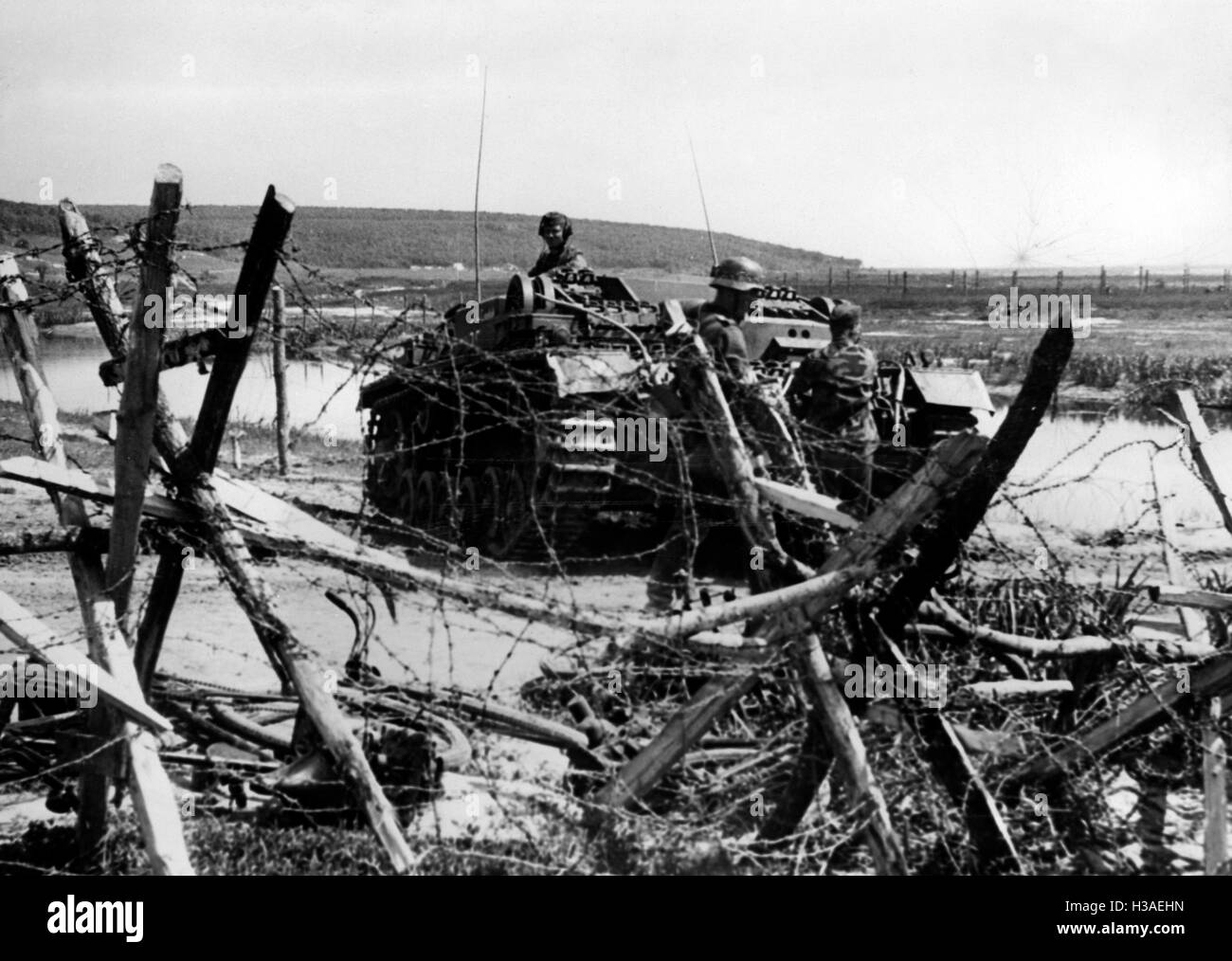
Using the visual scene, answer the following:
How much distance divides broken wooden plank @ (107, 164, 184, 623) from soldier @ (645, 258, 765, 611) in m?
1.61

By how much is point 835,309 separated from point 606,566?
363cm

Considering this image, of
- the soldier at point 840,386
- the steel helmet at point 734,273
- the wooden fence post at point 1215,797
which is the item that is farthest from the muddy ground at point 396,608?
the steel helmet at point 734,273

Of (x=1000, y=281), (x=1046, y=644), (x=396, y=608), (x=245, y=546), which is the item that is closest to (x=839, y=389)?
(x=396, y=608)

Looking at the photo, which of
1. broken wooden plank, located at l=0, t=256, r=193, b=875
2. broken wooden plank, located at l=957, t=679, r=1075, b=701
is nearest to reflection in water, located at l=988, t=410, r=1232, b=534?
broken wooden plank, located at l=957, t=679, r=1075, b=701

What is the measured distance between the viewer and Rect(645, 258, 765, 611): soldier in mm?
4949

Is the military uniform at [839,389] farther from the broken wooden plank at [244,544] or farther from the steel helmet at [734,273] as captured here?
the broken wooden plank at [244,544]

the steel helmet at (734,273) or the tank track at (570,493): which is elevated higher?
the steel helmet at (734,273)

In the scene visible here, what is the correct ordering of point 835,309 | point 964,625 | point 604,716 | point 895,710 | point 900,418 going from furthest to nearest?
point 900,418, point 835,309, point 604,716, point 964,625, point 895,710

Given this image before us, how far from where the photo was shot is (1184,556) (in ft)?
18.3

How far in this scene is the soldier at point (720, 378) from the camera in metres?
4.95
